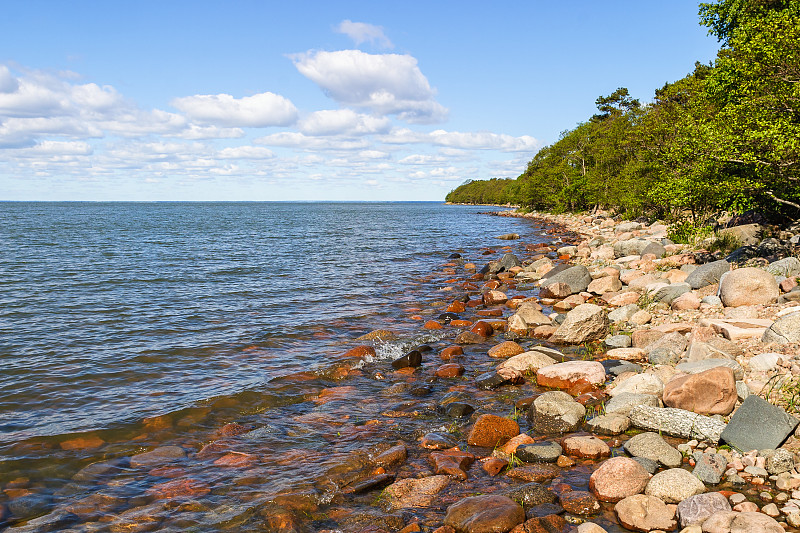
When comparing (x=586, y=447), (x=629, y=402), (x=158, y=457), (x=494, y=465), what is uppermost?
(x=629, y=402)

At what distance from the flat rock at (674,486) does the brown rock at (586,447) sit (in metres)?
1.17

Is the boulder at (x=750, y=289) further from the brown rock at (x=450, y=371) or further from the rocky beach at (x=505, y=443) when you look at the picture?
Answer: the brown rock at (x=450, y=371)

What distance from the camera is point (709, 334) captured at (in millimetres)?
11453

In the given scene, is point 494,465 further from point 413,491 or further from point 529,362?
point 529,362

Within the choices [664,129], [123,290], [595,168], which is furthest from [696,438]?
[595,168]

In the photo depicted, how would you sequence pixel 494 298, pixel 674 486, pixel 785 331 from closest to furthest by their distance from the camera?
1. pixel 674 486
2. pixel 785 331
3. pixel 494 298

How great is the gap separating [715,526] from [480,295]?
57.3 ft

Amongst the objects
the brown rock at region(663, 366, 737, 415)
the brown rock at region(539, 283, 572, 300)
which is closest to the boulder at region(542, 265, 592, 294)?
the brown rock at region(539, 283, 572, 300)

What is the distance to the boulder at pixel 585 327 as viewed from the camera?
47.5ft

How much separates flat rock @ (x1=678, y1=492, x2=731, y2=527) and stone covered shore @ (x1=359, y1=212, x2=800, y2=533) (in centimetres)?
2

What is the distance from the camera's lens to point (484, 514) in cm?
648

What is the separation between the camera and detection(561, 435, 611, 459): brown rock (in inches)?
317

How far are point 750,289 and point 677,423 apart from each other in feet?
23.0

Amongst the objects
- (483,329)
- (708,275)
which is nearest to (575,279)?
(708,275)
